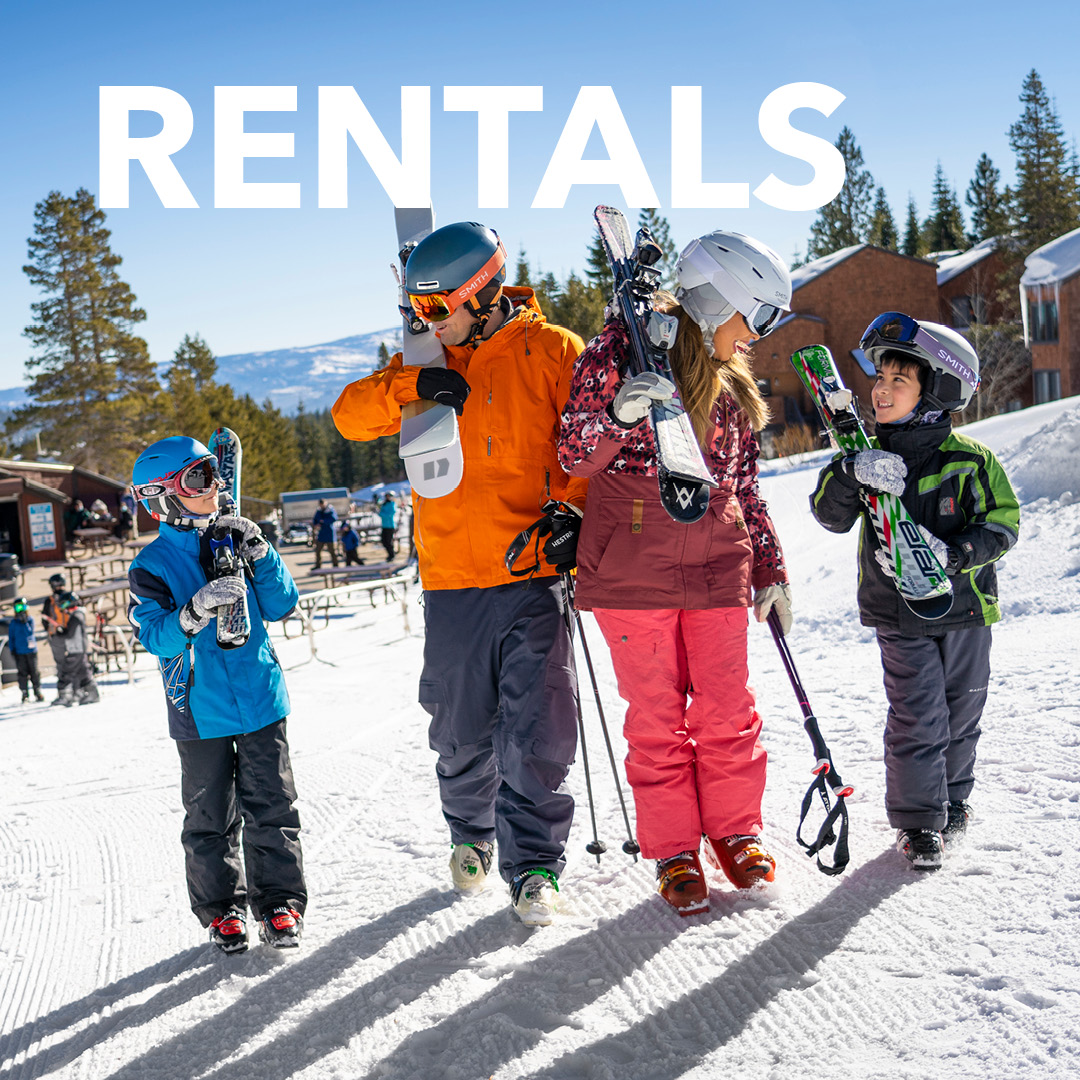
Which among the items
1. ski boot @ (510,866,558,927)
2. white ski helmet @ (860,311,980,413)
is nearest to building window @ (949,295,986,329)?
white ski helmet @ (860,311,980,413)

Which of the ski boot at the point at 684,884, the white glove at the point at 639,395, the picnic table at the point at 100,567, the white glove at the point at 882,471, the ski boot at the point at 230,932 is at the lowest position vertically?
the picnic table at the point at 100,567

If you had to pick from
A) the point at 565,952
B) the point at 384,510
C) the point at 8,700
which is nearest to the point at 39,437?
the point at 384,510

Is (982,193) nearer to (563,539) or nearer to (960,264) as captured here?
(960,264)

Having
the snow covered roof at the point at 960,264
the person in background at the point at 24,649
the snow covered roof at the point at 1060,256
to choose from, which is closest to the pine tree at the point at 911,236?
the snow covered roof at the point at 960,264

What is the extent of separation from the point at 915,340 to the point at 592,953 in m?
1.96

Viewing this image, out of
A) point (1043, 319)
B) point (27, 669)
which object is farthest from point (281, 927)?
point (1043, 319)

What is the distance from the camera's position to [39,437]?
143ft

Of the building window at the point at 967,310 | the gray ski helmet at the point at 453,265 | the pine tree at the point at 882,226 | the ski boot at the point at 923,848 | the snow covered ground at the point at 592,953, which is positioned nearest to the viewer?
the snow covered ground at the point at 592,953

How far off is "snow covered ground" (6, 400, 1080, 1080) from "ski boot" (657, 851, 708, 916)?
0.06m

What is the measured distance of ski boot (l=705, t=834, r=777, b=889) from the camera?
267cm

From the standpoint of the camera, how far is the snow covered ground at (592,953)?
6.59 ft

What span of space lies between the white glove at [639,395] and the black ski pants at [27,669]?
40.8 feet

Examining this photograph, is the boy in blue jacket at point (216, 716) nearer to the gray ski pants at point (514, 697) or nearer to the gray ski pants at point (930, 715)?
the gray ski pants at point (514, 697)

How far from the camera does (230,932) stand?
2.75 meters
